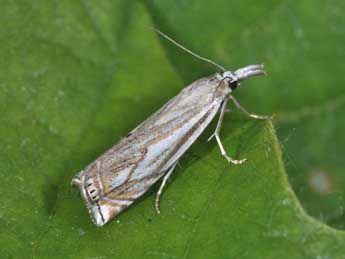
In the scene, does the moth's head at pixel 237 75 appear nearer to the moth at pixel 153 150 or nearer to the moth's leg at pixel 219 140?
the moth at pixel 153 150

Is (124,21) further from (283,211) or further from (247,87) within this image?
(283,211)

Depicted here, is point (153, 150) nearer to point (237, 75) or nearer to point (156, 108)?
point (156, 108)

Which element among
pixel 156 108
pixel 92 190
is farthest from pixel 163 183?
pixel 156 108

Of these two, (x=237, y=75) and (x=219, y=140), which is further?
(x=237, y=75)

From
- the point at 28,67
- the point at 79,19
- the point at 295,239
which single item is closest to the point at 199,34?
the point at 79,19

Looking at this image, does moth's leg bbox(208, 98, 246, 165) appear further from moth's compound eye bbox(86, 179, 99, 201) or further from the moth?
moth's compound eye bbox(86, 179, 99, 201)
